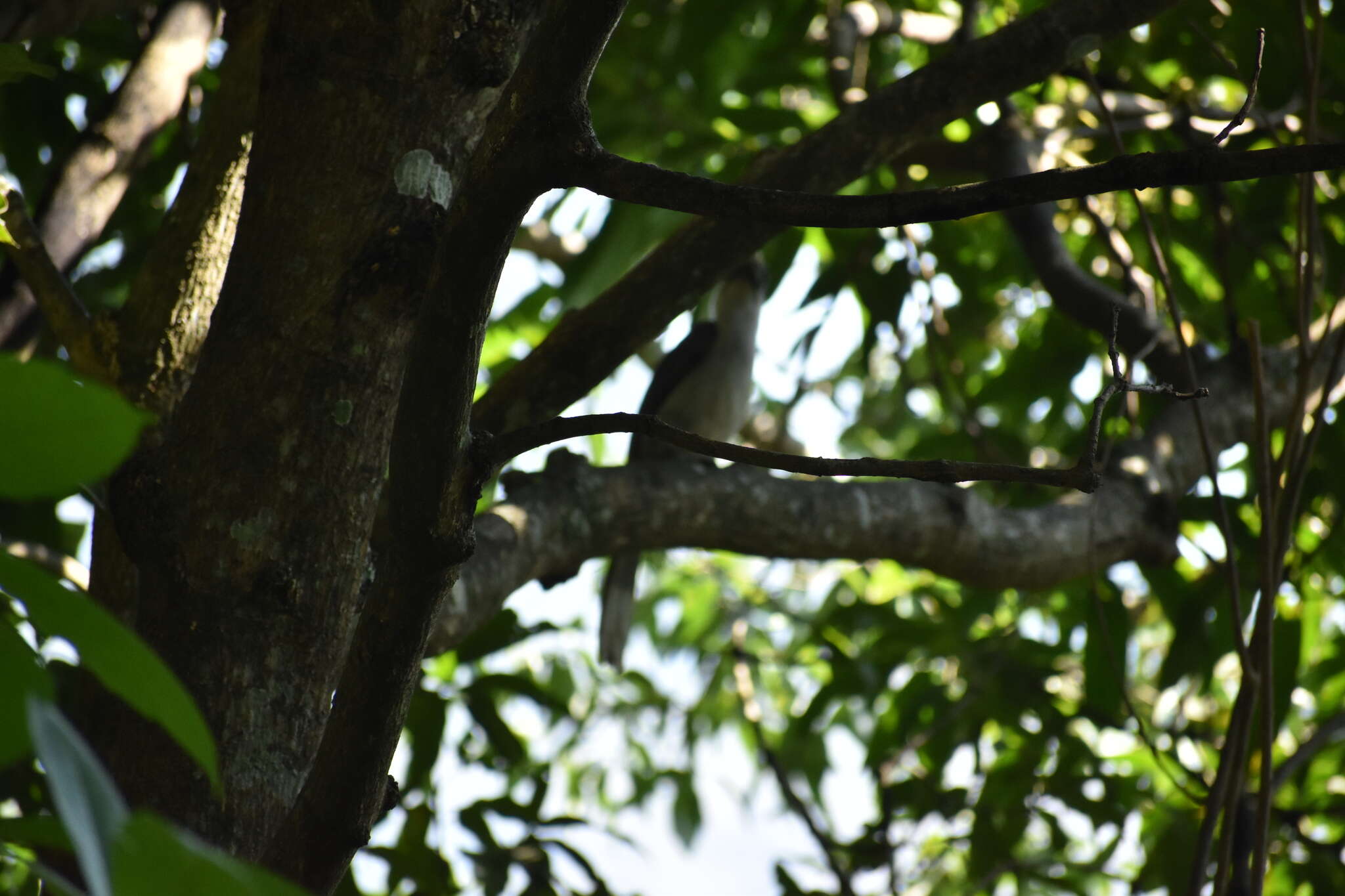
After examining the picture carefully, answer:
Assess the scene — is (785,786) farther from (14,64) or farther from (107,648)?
(107,648)

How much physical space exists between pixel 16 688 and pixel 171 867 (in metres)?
0.11

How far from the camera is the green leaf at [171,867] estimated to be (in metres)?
0.34

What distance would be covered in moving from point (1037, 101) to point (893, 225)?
9.14 feet

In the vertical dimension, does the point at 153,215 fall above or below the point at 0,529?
above

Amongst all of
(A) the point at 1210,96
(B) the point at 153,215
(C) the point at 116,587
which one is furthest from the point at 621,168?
(A) the point at 1210,96

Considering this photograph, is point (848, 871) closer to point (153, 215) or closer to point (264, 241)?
point (264, 241)

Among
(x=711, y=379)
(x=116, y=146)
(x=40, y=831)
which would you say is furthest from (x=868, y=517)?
(x=711, y=379)

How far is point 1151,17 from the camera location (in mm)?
1676

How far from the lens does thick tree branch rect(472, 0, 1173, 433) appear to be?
66.1 inches

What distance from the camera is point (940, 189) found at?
0.82 meters

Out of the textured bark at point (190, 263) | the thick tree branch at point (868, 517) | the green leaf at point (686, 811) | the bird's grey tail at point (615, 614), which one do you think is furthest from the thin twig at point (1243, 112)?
the green leaf at point (686, 811)

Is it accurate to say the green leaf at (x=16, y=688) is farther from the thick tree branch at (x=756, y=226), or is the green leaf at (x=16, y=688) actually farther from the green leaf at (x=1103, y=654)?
the green leaf at (x=1103, y=654)

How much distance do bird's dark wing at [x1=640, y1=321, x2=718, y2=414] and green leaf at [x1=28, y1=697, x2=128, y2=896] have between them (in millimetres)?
4069

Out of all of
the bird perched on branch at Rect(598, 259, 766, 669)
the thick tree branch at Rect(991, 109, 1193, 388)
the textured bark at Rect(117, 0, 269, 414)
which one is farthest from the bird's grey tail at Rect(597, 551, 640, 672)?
the textured bark at Rect(117, 0, 269, 414)
